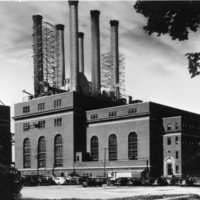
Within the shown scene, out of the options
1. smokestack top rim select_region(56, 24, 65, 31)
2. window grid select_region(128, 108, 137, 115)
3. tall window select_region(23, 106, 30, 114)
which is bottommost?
window grid select_region(128, 108, 137, 115)

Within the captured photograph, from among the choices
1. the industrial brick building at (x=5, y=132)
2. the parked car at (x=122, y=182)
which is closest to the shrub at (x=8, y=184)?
the parked car at (x=122, y=182)

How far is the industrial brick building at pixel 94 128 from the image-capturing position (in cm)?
8275

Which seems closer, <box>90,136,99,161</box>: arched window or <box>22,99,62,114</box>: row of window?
<box>90,136,99,161</box>: arched window

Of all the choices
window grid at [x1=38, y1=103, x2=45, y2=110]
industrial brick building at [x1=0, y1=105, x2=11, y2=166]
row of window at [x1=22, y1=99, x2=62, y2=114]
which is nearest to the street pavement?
row of window at [x1=22, y1=99, x2=62, y2=114]

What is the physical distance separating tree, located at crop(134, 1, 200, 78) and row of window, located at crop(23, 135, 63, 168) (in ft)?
258

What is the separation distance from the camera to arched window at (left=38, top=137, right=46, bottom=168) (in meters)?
95.9

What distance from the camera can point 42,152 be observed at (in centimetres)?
9656

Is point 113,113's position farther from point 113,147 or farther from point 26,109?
point 26,109

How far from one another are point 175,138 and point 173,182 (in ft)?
75.0

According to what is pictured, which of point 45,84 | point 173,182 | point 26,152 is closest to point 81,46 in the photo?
point 45,84

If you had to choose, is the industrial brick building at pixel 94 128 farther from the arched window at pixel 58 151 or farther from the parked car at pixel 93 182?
the parked car at pixel 93 182

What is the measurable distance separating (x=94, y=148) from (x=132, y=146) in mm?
10051

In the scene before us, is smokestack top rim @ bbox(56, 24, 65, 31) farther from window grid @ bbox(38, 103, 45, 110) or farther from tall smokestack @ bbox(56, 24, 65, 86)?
window grid @ bbox(38, 103, 45, 110)

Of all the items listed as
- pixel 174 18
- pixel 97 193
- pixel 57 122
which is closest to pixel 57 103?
pixel 57 122
